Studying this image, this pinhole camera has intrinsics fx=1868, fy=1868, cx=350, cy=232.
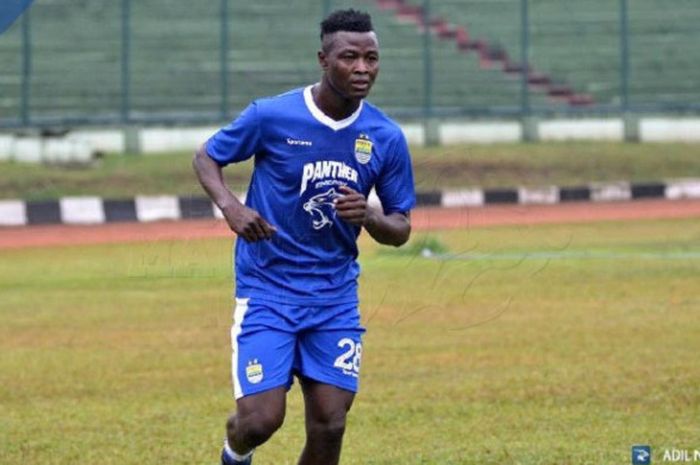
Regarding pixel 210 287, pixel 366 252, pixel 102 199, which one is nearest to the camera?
pixel 210 287

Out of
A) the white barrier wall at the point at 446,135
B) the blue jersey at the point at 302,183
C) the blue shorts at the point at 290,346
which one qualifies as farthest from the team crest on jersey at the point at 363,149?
the white barrier wall at the point at 446,135

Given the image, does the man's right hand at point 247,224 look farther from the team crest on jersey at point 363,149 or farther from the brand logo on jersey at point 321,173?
the team crest on jersey at point 363,149

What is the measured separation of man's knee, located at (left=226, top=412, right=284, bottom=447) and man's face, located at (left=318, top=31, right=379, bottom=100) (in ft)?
4.09

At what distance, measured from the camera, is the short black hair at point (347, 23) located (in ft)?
23.4

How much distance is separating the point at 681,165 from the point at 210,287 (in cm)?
1531

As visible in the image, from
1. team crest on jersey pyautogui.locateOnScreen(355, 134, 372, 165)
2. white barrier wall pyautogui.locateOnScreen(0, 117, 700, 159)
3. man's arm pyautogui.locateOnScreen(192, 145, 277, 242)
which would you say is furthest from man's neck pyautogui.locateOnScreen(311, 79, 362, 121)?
white barrier wall pyautogui.locateOnScreen(0, 117, 700, 159)

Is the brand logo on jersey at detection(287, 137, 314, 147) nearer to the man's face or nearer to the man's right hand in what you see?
the man's face

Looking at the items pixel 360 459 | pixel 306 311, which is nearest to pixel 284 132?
pixel 306 311

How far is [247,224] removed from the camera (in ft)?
22.6

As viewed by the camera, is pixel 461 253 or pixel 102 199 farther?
pixel 102 199

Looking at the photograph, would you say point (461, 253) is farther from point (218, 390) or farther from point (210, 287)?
point (218, 390)

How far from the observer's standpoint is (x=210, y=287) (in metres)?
17.6

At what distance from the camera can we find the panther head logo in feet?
23.4

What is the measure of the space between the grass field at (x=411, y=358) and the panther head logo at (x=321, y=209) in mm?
1914
